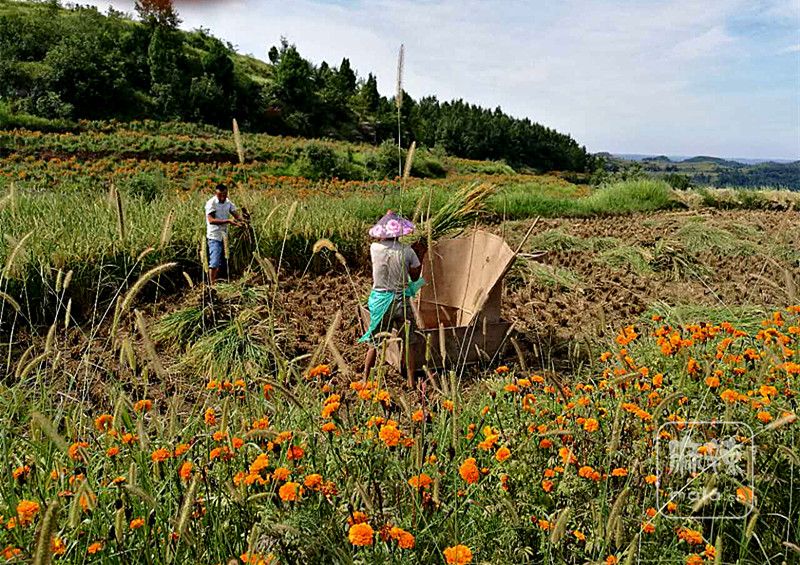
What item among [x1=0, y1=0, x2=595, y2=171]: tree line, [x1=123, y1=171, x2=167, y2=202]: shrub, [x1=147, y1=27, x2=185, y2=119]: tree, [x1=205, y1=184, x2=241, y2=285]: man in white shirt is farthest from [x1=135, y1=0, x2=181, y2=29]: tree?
[x1=205, y1=184, x2=241, y2=285]: man in white shirt

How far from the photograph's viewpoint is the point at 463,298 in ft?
17.2

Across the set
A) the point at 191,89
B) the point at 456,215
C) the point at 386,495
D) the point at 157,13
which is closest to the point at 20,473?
the point at 386,495

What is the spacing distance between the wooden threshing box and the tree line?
26645 mm

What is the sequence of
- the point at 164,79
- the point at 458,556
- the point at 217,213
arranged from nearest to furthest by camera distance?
the point at 458,556 → the point at 217,213 → the point at 164,79

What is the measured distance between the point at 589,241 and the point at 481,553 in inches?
298

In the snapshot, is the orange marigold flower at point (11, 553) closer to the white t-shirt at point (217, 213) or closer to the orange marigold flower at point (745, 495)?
the orange marigold flower at point (745, 495)

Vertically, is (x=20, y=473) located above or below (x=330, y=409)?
below

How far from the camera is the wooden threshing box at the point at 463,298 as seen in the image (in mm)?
4262

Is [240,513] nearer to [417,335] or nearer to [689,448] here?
[689,448]

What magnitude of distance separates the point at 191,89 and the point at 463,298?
115ft

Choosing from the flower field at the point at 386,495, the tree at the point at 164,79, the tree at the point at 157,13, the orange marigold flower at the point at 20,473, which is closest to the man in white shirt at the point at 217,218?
the flower field at the point at 386,495

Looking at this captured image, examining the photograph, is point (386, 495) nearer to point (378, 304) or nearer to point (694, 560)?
point (694, 560)

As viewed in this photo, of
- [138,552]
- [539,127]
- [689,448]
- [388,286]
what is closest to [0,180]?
[388,286]

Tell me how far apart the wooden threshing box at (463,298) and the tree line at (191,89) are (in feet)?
87.4
